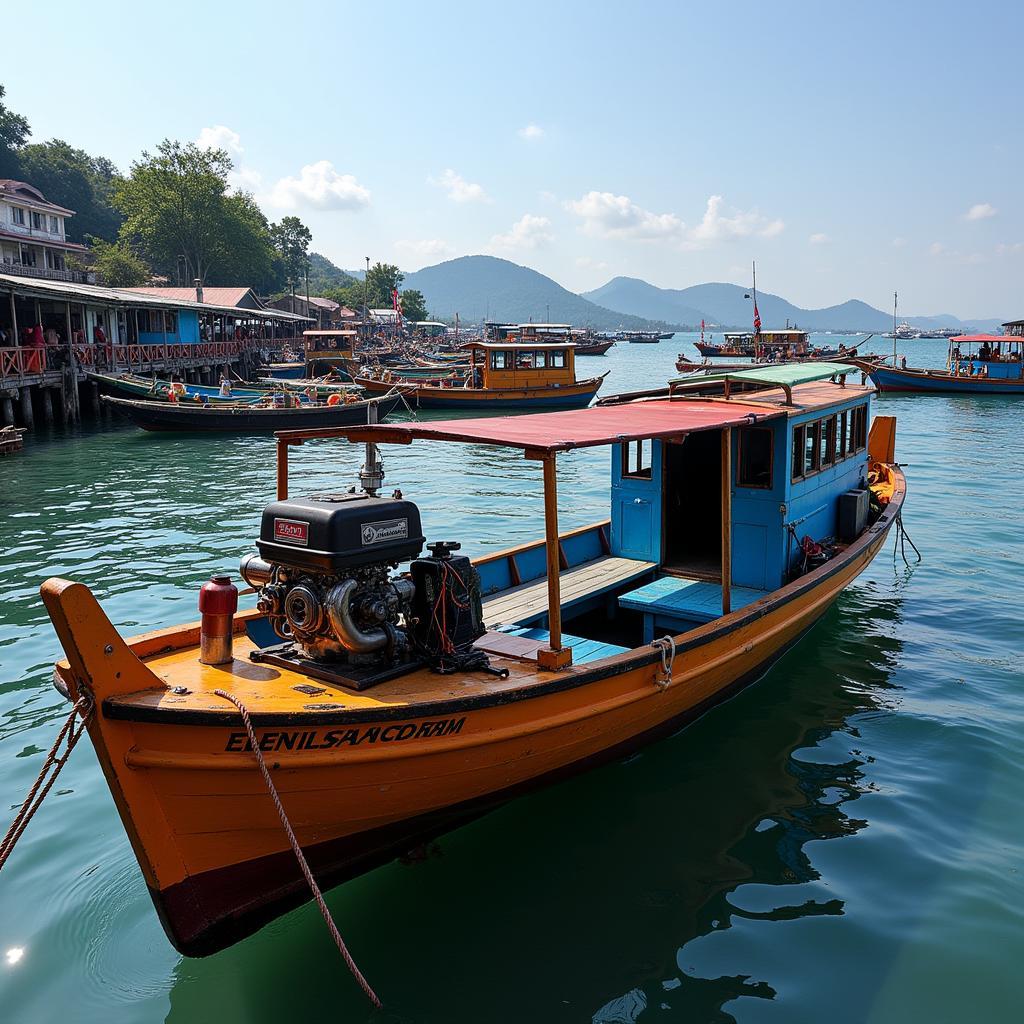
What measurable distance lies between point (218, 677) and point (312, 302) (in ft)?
267

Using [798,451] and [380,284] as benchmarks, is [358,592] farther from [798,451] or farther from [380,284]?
[380,284]

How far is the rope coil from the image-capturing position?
635 centimetres

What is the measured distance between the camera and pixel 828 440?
32.8ft

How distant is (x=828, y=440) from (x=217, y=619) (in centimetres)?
740

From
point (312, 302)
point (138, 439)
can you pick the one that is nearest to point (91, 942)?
point (138, 439)

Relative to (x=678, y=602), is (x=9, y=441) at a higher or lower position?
higher

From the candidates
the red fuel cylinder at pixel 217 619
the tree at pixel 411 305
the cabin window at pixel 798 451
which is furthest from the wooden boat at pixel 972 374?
the tree at pixel 411 305

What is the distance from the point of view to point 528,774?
577cm

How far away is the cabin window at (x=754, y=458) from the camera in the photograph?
29.2 ft

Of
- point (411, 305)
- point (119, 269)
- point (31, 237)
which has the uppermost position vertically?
point (411, 305)

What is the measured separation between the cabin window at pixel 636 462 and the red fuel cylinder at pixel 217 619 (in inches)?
201

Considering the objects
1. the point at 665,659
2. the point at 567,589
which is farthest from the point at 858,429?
the point at 665,659

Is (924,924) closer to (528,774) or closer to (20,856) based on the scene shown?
(528,774)

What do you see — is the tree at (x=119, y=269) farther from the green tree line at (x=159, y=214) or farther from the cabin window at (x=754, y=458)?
the cabin window at (x=754, y=458)
